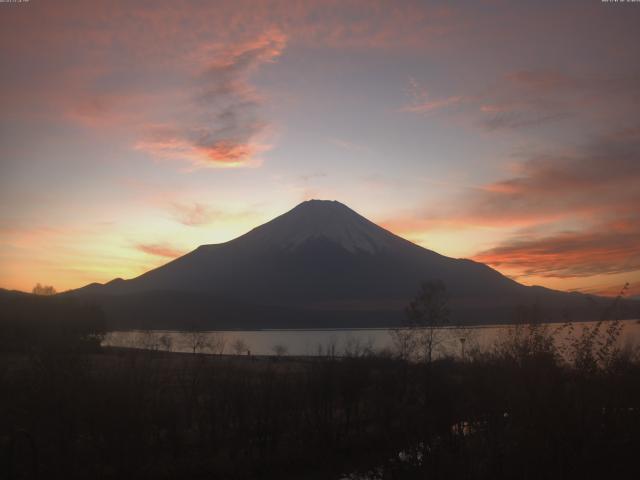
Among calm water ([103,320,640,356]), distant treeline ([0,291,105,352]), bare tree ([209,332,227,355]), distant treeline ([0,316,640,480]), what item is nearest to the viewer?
distant treeline ([0,316,640,480])

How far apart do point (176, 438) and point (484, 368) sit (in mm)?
10199

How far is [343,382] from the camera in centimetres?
2298

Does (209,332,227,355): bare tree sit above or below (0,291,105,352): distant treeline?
below

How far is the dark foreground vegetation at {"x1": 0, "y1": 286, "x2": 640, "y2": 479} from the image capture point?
8.29 metres

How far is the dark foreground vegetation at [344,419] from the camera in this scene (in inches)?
326

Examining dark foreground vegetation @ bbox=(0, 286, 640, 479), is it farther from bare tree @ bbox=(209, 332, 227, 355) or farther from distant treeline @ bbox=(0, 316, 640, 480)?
bare tree @ bbox=(209, 332, 227, 355)

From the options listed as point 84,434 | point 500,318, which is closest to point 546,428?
point 84,434

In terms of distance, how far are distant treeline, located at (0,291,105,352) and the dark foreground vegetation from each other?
2382cm

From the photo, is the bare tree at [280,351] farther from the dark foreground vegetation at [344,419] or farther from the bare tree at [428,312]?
the dark foreground vegetation at [344,419]

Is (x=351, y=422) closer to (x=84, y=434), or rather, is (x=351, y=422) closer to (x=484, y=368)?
(x=484, y=368)

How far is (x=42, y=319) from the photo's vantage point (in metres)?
48.4

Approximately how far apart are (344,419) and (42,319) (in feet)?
114

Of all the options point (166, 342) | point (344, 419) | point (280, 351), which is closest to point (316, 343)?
point (280, 351)

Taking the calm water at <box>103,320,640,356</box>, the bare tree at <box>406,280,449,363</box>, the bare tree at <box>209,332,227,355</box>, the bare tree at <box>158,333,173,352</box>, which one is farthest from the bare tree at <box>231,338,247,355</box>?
the bare tree at <box>406,280,449,363</box>
